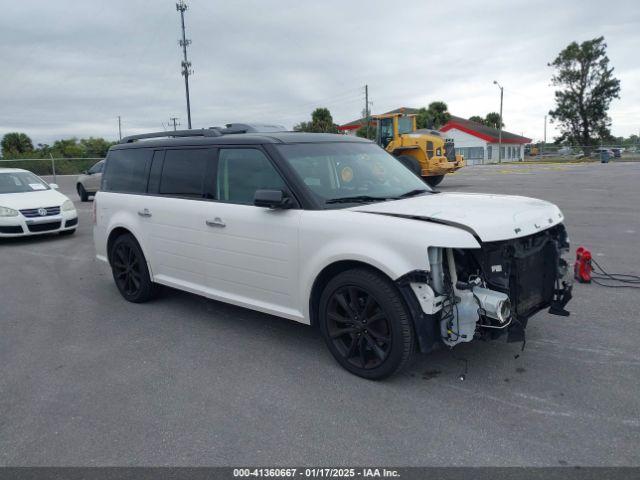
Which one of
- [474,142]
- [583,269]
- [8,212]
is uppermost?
[474,142]

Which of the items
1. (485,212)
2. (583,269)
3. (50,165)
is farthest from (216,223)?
(50,165)

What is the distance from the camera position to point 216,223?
4645mm

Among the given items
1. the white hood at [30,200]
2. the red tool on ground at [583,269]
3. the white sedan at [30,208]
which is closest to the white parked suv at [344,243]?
the red tool on ground at [583,269]

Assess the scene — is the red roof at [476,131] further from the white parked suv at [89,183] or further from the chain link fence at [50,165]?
the white parked suv at [89,183]

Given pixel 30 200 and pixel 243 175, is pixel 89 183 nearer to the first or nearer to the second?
pixel 30 200

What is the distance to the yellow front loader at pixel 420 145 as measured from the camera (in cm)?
2045

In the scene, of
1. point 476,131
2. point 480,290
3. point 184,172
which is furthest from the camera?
point 476,131

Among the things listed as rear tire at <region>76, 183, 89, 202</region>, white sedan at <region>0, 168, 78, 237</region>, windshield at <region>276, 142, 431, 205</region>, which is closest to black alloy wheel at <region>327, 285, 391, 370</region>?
windshield at <region>276, 142, 431, 205</region>

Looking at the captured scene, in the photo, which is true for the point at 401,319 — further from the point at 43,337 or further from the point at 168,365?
the point at 43,337

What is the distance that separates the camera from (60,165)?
106 ft

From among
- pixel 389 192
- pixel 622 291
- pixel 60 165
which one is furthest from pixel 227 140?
pixel 60 165

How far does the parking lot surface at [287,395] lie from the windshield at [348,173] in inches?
52.7

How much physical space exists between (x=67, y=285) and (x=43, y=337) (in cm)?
216

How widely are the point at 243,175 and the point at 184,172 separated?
2.80 feet
